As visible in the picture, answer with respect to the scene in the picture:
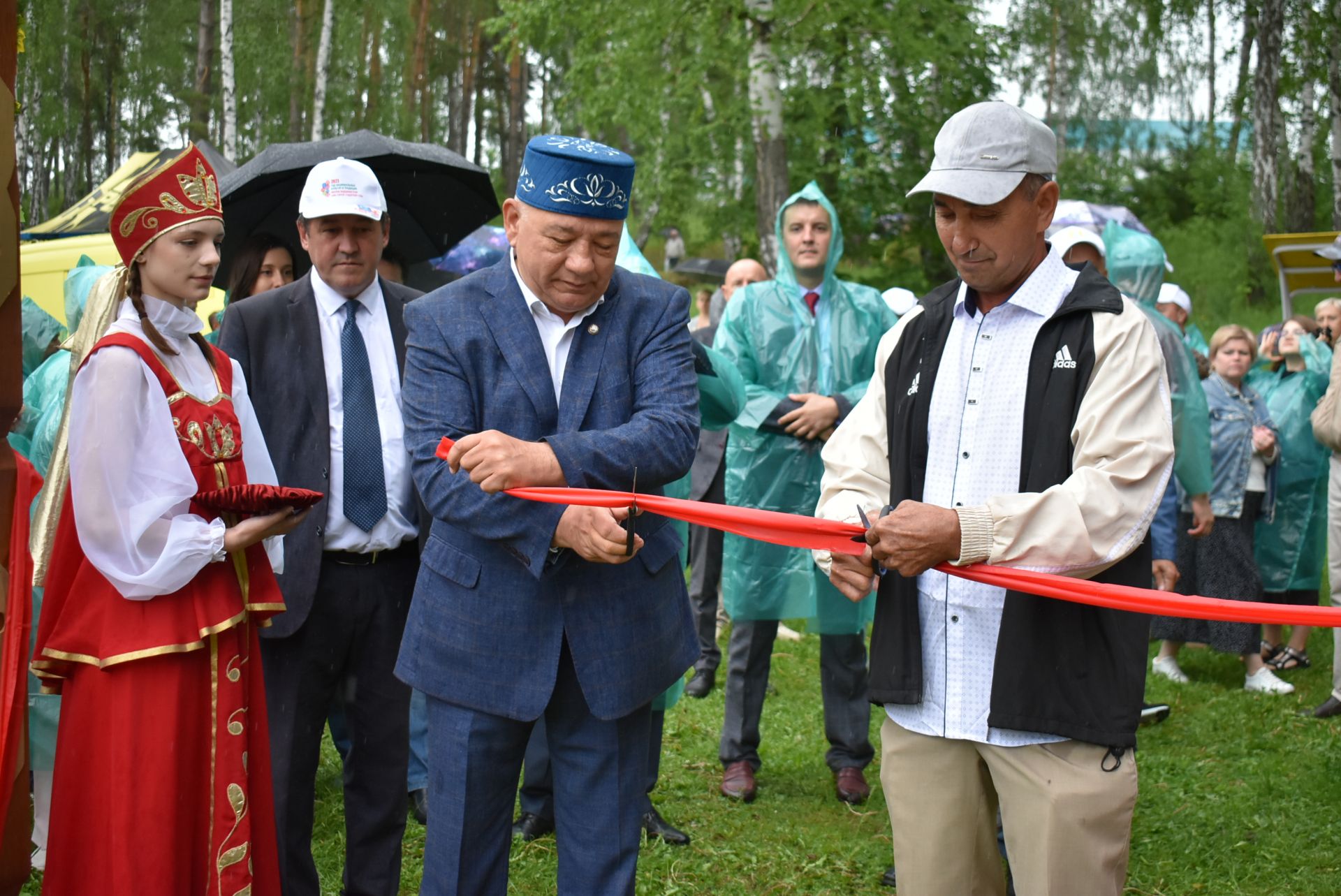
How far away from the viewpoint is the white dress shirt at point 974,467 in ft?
9.12

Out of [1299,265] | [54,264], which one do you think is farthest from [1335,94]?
[54,264]

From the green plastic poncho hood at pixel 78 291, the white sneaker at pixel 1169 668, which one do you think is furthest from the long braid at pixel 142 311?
the white sneaker at pixel 1169 668

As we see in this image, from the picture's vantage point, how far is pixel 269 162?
494 cm

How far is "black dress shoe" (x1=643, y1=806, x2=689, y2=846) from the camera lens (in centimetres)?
486

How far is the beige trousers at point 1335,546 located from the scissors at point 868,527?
472 centimetres

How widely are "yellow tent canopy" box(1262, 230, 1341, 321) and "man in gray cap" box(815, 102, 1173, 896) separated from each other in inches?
383

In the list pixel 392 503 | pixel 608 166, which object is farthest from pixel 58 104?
pixel 608 166

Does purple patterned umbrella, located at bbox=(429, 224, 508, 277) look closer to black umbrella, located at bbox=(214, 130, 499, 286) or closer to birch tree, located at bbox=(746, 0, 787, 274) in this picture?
black umbrella, located at bbox=(214, 130, 499, 286)

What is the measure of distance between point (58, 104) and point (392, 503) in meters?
14.0

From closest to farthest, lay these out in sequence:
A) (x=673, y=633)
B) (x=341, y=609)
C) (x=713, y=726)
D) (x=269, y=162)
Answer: (x=673, y=633) < (x=341, y=609) < (x=269, y=162) < (x=713, y=726)

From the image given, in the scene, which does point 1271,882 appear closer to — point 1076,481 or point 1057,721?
point 1057,721

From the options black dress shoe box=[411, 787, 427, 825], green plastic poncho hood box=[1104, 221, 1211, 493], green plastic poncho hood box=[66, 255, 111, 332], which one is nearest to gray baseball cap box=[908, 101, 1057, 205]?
green plastic poncho hood box=[1104, 221, 1211, 493]

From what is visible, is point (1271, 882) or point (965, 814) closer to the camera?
point (965, 814)

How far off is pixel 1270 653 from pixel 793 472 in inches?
172
